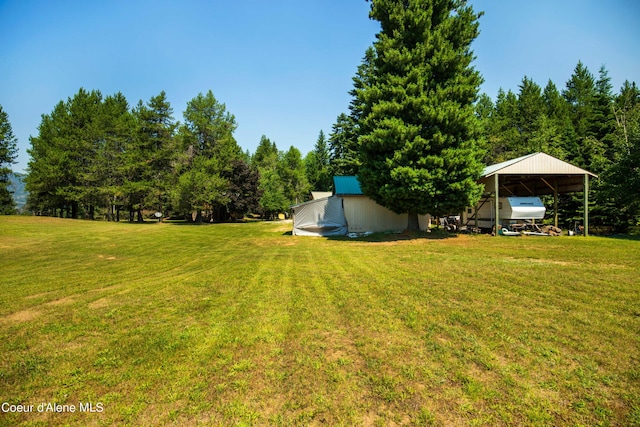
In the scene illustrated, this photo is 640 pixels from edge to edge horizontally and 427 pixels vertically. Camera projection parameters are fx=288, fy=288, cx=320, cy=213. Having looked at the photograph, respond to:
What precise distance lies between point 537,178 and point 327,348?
2391cm

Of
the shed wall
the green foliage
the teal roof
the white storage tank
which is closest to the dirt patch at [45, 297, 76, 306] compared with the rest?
the teal roof

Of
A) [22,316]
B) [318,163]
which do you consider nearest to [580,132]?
[318,163]

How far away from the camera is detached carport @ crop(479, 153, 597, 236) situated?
59.1ft

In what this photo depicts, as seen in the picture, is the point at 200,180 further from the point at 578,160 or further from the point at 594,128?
the point at 594,128

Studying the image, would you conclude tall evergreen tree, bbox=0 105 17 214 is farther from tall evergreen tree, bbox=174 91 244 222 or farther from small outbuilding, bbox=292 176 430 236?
small outbuilding, bbox=292 176 430 236

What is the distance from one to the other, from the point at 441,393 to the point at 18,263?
43.2 ft

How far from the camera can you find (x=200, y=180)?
35094 millimetres

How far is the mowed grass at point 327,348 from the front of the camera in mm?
2709

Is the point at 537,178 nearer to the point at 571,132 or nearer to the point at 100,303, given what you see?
the point at 571,132

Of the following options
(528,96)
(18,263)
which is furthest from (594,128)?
(18,263)

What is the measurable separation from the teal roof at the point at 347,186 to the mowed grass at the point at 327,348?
14063 millimetres

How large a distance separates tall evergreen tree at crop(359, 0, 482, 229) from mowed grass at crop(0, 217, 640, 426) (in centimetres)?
893

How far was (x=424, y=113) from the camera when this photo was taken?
1617cm

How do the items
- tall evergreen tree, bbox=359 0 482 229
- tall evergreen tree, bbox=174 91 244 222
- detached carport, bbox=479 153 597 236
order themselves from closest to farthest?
tall evergreen tree, bbox=359 0 482 229, detached carport, bbox=479 153 597 236, tall evergreen tree, bbox=174 91 244 222
